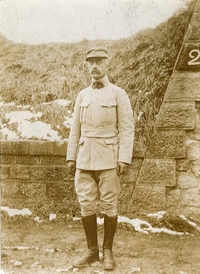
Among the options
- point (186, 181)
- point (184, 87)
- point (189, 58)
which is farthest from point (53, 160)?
point (189, 58)

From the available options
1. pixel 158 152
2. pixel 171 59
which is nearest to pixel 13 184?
pixel 158 152

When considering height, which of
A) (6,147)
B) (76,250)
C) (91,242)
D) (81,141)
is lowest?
(76,250)

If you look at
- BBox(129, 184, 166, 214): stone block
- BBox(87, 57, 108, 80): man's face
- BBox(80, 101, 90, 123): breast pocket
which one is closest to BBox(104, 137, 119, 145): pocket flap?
BBox(80, 101, 90, 123): breast pocket

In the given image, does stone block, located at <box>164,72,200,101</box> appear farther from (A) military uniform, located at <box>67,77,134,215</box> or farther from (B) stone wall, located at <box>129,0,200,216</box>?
(A) military uniform, located at <box>67,77,134,215</box>

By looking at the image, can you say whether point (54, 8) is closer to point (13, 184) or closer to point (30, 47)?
point (30, 47)

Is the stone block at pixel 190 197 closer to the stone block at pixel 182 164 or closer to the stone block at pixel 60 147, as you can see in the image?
the stone block at pixel 182 164

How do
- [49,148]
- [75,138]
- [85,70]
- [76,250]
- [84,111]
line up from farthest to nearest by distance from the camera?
[85,70] → [49,148] → [76,250] → [75,138] → [84,111]

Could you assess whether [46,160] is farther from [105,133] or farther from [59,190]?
[105,133]
